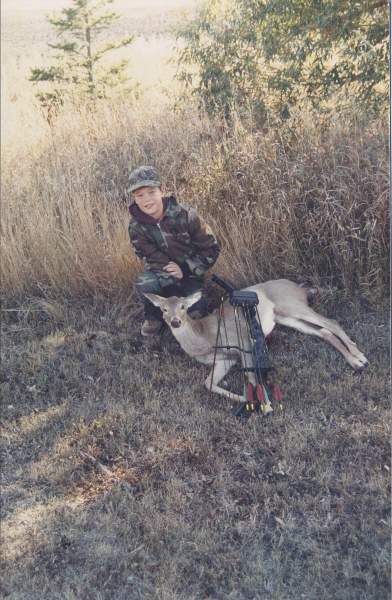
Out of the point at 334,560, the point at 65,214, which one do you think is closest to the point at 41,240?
the point at 65,214

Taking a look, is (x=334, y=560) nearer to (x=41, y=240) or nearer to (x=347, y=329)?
(x=347, y=329)

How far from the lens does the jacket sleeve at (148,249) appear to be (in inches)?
197

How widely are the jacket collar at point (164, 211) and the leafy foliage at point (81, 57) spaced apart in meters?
1.67

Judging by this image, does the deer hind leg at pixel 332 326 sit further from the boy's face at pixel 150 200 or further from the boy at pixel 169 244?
the boy's face at pixel 150 200

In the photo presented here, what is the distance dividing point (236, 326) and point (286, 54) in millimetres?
2355

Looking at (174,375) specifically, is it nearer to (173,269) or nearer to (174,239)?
(173,269)

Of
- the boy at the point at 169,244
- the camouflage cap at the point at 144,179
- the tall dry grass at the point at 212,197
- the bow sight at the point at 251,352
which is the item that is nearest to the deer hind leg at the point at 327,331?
the bow sight at the point at 251,352

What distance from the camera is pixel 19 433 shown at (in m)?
4.43

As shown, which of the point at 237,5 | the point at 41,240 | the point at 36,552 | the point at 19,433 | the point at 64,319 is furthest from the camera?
the point at 41,240

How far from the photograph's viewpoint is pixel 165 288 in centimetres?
508

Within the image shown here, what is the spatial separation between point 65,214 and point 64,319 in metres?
1.09

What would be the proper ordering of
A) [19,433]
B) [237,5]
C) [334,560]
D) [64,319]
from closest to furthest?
[334,560] → [19,433] → [237,5] → [64,319]

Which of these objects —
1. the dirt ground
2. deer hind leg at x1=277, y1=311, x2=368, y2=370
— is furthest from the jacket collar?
deer hind leg at x1=277, y1=311, x2=368, y2=370

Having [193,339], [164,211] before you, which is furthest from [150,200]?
[193,339]
